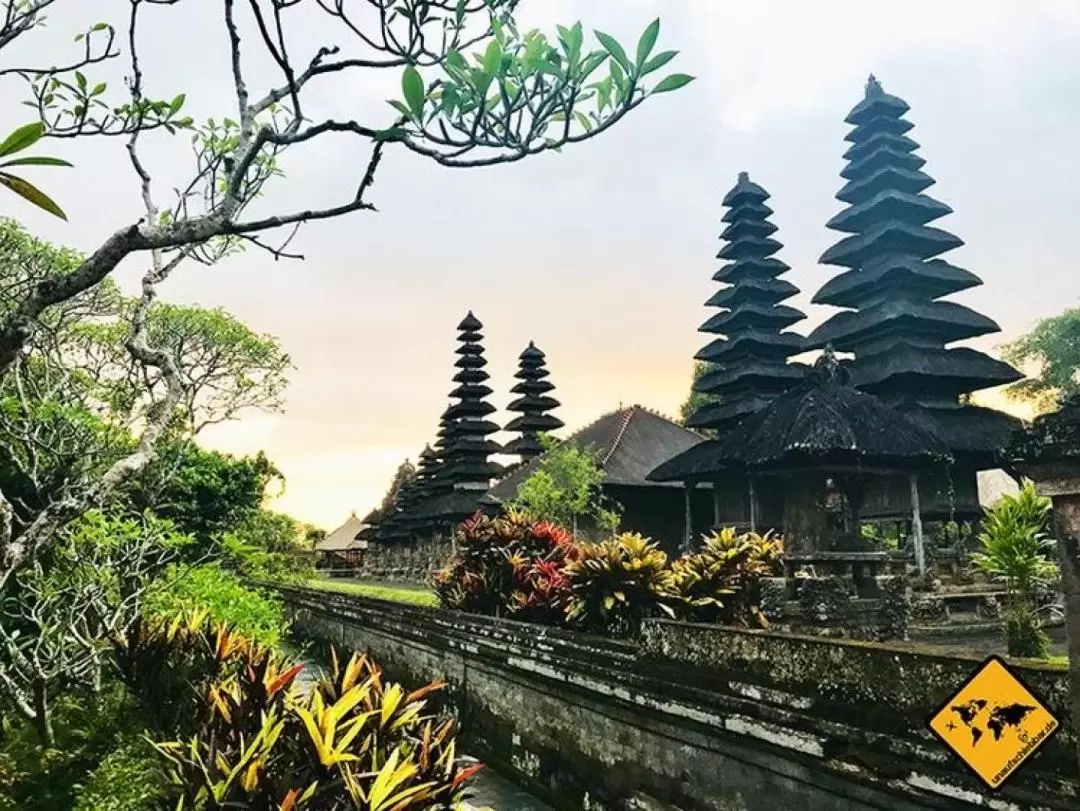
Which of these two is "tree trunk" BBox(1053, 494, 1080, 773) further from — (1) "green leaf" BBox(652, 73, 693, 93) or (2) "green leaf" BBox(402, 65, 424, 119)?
(2) "green leaf" BBox(402, 65, 424, 119)

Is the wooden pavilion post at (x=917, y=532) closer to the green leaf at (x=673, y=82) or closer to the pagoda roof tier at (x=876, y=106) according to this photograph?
the pagoda roof tier at (x=876, y=106)

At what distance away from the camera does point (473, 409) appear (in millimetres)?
37062

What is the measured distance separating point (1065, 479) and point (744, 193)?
2432 cm

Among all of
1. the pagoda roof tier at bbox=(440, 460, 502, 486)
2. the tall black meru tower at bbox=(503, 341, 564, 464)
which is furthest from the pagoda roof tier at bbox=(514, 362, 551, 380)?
the pagoda roof tier at bbox=(440, 460, 502, 486)

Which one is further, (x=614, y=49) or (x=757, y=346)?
(x=757, y=346)

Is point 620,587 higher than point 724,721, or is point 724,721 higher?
point 620,587

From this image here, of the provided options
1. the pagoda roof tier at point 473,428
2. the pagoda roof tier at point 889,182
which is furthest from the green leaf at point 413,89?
the pagoda roof tier at point 473,428

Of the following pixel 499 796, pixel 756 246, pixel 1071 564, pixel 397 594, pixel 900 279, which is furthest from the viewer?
Result: pixel 756 246

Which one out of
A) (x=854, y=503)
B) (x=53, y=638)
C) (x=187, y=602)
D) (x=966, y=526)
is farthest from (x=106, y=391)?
(x=966, y=526)

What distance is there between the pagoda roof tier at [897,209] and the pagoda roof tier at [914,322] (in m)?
2.59

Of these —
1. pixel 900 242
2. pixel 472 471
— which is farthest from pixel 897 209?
pixel 472 471

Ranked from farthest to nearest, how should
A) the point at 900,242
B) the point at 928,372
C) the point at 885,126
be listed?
1. the point at 885,126
2. the point at 900,242
3. the point at 928,372

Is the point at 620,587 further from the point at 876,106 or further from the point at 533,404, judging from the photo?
the point at 533,404

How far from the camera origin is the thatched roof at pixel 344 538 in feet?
198
